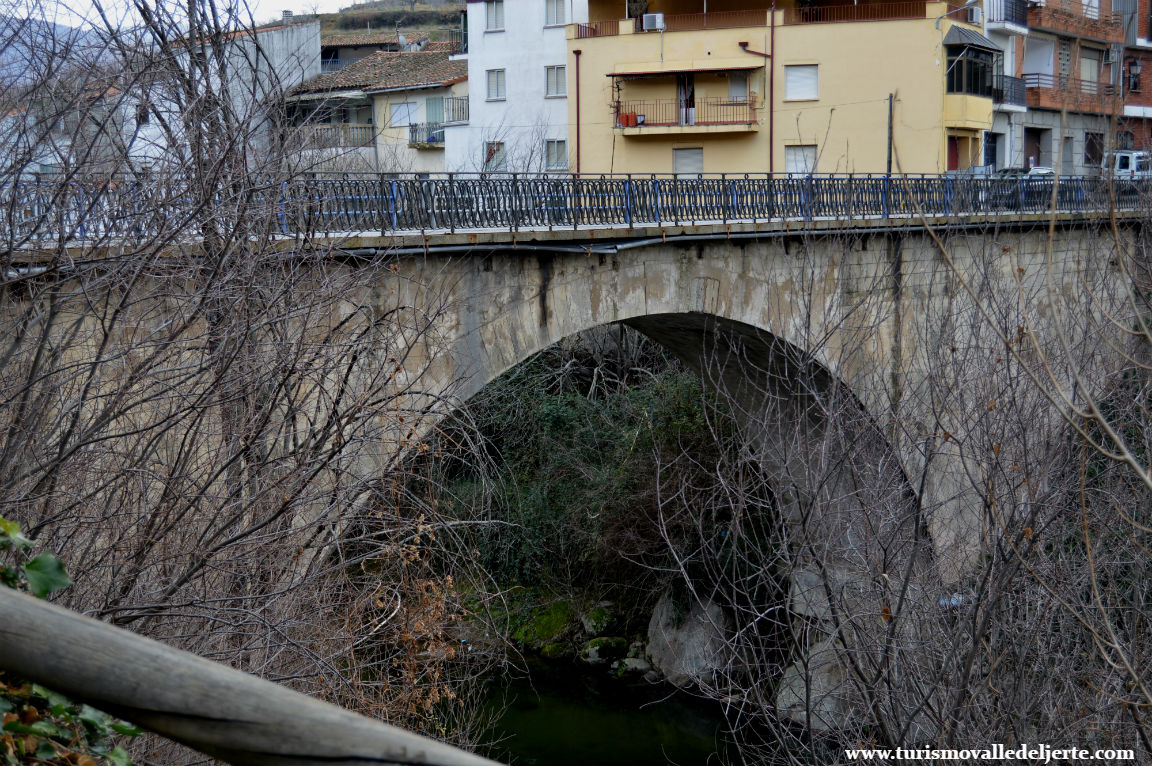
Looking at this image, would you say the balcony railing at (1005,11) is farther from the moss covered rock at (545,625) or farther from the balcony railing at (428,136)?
the moss covered rock at (545,625)

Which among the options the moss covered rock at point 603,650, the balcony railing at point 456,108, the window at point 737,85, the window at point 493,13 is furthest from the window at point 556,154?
the moss covered rock at point 603,650

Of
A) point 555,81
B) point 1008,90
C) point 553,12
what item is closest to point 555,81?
point 555,81

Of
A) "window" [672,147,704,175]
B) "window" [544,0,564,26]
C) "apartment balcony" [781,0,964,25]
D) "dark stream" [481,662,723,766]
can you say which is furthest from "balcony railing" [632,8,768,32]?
"dark stream" [481,662,723,766]

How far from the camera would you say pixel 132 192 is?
5543 mm

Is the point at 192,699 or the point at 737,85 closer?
the point at 192,699

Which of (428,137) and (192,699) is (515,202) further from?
(428,137)

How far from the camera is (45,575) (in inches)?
83.5

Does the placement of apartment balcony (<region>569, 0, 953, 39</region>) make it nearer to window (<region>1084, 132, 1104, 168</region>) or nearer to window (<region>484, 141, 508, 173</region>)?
window (<region>484, 141, 508, 173</region>)

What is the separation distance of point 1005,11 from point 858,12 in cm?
527

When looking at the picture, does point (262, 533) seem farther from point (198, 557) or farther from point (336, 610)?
point (336, 610)

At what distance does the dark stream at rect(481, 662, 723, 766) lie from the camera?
13.9 m

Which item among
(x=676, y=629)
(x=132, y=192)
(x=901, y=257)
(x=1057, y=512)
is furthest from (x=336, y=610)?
(x=901, y=257)

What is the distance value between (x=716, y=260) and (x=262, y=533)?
8.00m

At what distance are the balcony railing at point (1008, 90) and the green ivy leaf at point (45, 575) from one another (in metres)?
28.4
